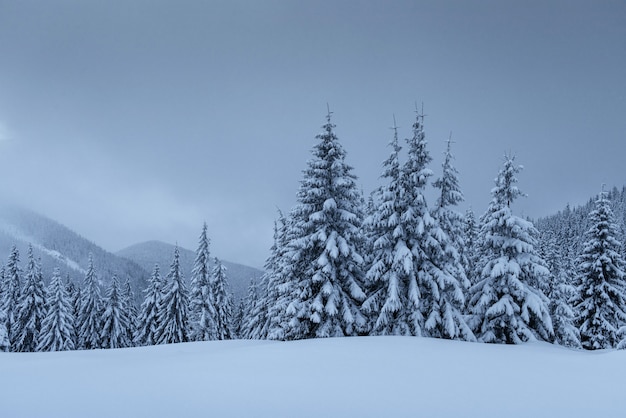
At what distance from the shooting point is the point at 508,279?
16922 millimetres

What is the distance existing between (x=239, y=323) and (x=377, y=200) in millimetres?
44832

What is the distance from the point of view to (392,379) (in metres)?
6.28

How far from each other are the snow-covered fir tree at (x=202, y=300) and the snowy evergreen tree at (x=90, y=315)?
1432 centimetres

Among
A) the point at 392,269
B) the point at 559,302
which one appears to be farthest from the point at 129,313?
the point at 559,302

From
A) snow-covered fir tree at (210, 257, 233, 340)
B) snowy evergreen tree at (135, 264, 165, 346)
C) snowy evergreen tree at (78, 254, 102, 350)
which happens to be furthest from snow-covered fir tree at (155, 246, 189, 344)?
snowy evergreen tree at (78, 254, 102, 350)

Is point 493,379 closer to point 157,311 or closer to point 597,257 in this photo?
point 597,257

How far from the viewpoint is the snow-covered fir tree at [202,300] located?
3359 centimetres

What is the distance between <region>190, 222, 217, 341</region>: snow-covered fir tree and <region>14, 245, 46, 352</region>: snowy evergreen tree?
1746 cm

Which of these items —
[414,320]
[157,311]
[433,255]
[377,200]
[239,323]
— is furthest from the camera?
[239,323]

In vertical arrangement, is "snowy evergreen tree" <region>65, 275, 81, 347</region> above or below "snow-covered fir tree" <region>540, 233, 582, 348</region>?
below

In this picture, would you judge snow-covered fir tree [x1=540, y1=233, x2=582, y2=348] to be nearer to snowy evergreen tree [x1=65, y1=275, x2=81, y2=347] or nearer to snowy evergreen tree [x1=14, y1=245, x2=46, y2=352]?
snowy evergreen tree [x1=65, y1=275, x2=81, y2=347]

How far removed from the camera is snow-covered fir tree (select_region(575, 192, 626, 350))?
22.7m

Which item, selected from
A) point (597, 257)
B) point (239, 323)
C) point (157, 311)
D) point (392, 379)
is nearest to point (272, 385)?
point (392, 379)

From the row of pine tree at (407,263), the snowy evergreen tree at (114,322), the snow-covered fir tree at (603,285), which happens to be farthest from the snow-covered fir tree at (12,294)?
the snow-covered fir tree at (603,285)
